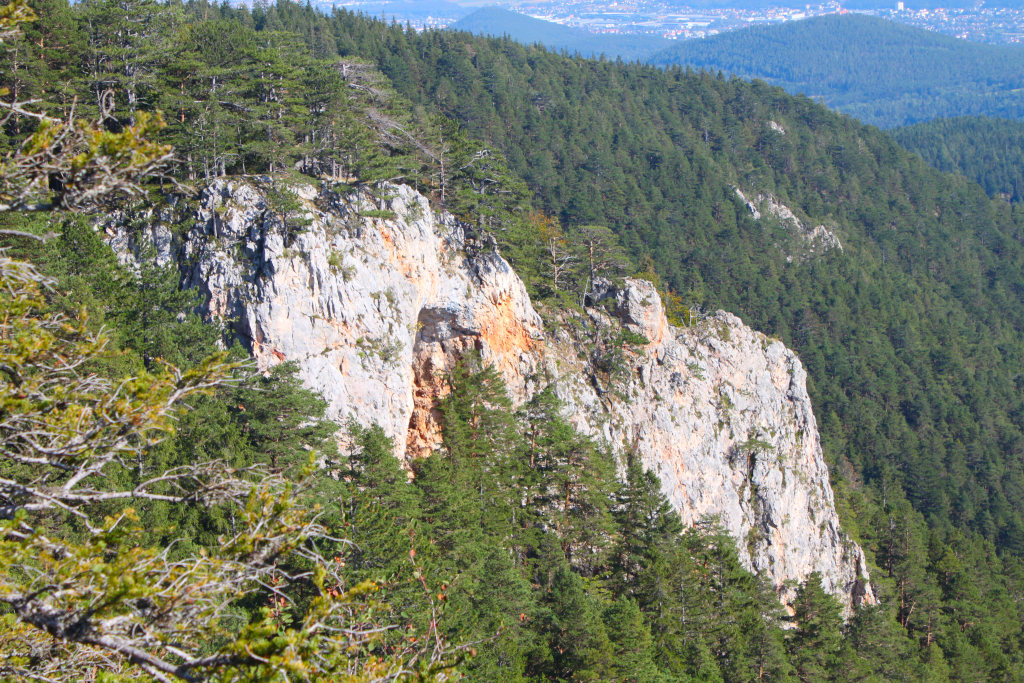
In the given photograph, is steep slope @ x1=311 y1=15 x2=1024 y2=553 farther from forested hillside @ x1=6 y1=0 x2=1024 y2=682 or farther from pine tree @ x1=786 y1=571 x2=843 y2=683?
pine tree @ x1=786 y1=571 x2=843 y2=683

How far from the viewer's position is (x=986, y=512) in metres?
83.0

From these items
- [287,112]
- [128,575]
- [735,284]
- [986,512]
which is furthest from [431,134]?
[986,512]

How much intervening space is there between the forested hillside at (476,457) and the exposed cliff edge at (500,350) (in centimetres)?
179

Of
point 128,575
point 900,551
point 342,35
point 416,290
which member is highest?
point 342,35

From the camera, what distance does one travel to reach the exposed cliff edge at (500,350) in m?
29.1

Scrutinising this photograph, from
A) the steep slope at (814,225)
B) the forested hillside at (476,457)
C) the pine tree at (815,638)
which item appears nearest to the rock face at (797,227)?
the steep slope at (814,225)

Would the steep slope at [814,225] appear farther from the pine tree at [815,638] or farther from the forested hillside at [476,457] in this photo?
the pine tree at [815,638]

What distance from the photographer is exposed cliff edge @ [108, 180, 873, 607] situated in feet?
95.5

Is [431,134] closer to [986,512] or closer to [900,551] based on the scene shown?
[900,551]

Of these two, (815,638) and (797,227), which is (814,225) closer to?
(797,227)

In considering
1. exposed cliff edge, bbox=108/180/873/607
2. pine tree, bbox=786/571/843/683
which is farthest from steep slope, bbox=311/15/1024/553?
pine tree, bbox=786/571/843/683

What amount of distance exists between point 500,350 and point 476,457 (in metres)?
7.56

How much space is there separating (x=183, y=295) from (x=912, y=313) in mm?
110364

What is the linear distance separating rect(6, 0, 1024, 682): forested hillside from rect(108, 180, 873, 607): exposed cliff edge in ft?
5.87
